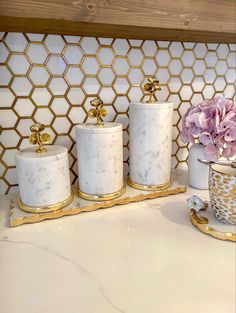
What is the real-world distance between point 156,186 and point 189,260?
29 cm

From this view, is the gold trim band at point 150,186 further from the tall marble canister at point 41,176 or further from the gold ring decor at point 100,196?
the tall marble canister at point 41,176

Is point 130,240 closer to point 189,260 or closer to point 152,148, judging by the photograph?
point 189,260

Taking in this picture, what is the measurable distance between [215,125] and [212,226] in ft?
0.84

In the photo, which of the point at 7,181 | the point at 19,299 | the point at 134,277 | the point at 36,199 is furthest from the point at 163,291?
the point at 7,181

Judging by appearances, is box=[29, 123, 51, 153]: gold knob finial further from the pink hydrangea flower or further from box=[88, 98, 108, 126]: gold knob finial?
the pink hydrangea flower

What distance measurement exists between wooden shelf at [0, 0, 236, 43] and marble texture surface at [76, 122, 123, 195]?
A: 23cm

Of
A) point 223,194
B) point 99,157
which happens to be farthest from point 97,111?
point 223,194

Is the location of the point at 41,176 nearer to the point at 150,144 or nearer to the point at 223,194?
the point at 150,144

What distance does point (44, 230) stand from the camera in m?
0.60

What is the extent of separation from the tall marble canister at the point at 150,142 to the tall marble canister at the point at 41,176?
20 cm

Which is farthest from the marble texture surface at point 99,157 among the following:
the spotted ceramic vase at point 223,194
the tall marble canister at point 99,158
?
the spotted ceramic vase at point 223,194

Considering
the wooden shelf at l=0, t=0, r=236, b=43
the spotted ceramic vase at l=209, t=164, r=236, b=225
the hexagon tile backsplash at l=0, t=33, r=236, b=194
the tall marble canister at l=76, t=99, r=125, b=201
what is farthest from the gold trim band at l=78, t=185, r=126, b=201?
the wooden shelf at l=0, t=0, r=236, b=43

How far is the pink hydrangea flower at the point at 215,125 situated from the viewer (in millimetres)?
672

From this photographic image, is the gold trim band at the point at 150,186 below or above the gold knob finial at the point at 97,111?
below
